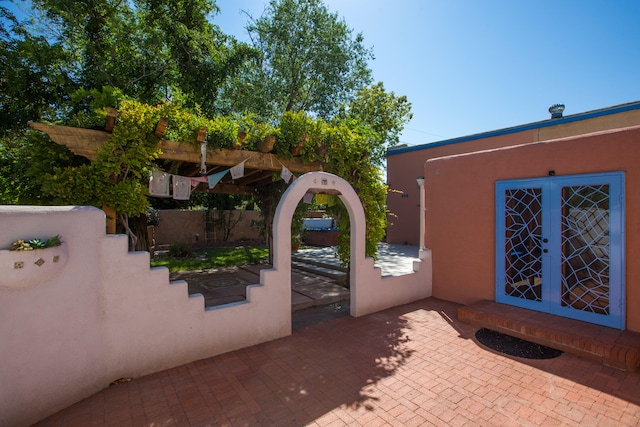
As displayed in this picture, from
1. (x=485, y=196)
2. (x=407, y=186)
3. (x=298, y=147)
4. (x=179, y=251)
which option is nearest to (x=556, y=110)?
(x=407, y=186)

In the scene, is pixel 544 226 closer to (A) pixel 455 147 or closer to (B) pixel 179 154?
(B) pixel 179 154

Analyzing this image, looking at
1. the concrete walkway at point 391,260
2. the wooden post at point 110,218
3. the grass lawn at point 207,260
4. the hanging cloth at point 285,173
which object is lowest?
the grass lawn at point 207,260

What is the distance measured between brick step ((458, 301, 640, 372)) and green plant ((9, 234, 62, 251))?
6543mm

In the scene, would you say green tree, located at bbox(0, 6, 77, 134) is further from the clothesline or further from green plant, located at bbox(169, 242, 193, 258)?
green plant, located at bbox(169, 242, 193, 258)

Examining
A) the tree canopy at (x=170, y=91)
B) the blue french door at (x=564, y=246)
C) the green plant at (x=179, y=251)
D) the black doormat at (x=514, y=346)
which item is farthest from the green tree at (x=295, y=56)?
the black doormat at (x=514, y=346)

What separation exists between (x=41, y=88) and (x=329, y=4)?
46.2 ft

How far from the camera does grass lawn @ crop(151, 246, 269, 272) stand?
→ 11.5 metres

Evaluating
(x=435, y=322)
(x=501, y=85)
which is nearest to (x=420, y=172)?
(x=501, y=85)

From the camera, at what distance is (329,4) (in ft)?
55.5

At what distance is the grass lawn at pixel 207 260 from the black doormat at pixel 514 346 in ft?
28.6

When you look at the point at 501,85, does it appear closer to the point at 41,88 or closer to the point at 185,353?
the point at 185,353

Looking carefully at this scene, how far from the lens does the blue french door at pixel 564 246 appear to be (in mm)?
5035

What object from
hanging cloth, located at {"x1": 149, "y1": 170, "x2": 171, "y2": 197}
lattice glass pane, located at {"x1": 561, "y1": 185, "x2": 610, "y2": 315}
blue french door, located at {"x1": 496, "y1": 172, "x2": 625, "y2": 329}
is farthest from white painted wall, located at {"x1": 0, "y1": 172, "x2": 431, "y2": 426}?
lattice glass pane, located at {"x1": 561, "y1": 185, "x2": 610, "y2": 315}

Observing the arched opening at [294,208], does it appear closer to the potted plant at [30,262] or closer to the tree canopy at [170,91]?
the tree canopy at [170,91]
